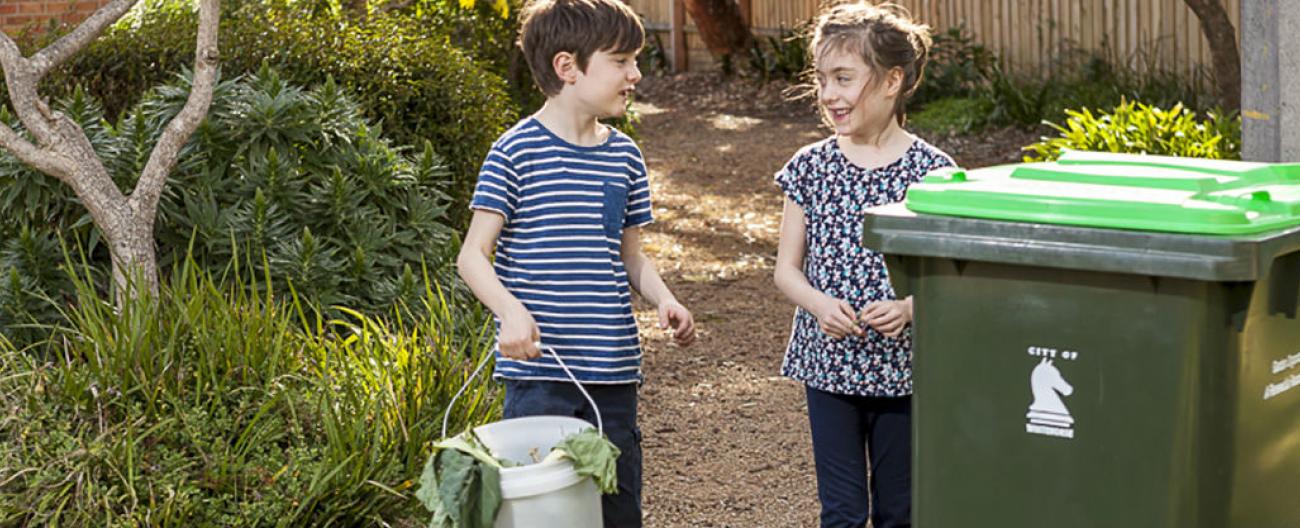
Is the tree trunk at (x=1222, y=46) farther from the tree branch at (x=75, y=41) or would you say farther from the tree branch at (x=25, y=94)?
the tree branch at (x=25, y=94)

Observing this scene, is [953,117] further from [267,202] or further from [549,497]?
[549,497]

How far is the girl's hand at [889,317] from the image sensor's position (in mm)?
3586

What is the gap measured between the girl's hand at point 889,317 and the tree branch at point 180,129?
104 inches

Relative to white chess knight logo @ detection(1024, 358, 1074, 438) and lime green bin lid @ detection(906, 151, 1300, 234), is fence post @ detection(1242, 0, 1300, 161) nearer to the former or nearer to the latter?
lime green bin lid @ detection(906, 151, 1300, 234)

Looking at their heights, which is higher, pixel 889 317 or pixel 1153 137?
pixel 889 317

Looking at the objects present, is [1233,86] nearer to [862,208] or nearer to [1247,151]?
[1247,151]

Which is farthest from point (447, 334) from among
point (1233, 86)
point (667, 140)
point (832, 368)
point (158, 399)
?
point (667, 140)

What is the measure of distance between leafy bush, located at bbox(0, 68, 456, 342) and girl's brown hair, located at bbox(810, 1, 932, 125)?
8.36 ft

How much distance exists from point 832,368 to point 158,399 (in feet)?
6.20

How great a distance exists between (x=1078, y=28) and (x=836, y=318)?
11.1 metres

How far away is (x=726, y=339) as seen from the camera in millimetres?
7422

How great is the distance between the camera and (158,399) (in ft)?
14.8

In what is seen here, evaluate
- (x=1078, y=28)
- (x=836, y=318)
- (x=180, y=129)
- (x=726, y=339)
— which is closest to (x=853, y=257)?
(x=836, y=318)

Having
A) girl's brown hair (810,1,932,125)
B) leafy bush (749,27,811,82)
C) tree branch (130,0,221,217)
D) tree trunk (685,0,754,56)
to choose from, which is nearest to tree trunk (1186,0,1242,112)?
leafy bush (749,27,811,82)
